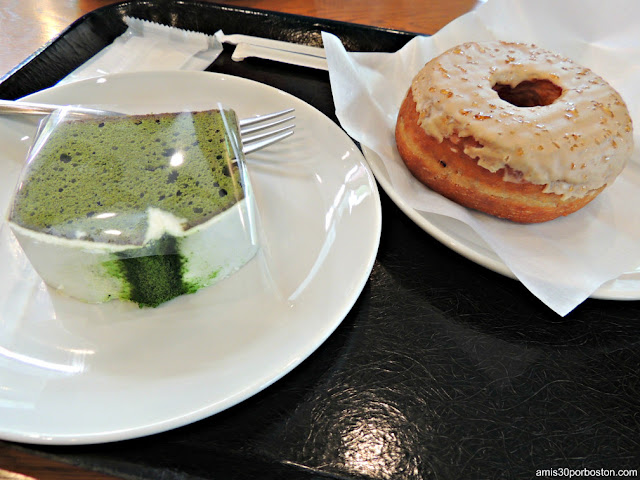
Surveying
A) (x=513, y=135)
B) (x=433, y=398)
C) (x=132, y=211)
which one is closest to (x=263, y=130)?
(x=132, y=211)

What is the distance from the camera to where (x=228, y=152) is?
0.72 m

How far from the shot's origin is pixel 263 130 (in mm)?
861

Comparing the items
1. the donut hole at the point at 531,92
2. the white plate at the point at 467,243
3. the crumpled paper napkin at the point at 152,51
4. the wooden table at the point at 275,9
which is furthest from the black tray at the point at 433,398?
the wooden table at the point at 275,9

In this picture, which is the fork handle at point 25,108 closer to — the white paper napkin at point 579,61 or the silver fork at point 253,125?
the silver fork at point 253,125

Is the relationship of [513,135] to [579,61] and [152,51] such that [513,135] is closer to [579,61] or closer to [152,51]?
[579,61]

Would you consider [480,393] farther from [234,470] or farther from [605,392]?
[234,470]

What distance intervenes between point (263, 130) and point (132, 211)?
0.32 metres

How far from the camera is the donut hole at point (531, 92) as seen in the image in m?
0.84

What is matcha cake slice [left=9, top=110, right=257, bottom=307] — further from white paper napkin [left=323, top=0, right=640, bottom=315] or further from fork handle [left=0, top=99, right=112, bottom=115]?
white paper napkin [left=323, top=0, right=640, bottom=315]

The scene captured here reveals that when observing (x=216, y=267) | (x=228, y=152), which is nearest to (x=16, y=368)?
(x=216, y=267)

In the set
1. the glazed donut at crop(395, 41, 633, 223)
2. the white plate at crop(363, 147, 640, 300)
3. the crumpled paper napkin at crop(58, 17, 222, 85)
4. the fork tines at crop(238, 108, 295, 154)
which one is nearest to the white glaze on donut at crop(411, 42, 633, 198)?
the glazed donut at crop(395, 41, 633, 223)

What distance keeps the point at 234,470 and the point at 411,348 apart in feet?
0.90

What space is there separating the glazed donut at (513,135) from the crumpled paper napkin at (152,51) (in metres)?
0.58

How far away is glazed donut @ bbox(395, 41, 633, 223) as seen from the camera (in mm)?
707
